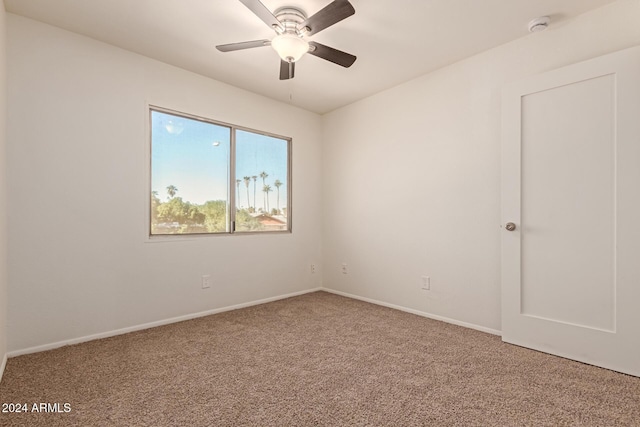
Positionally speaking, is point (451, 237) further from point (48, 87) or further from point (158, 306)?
point (48, 87)

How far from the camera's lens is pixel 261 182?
383 cm

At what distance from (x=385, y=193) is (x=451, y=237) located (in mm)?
889

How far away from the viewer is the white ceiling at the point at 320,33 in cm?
216

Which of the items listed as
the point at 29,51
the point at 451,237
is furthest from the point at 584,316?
the point at 29,51

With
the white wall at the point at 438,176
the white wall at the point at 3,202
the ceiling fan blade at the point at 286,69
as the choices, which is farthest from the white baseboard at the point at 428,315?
the white wall at the point at 3,202

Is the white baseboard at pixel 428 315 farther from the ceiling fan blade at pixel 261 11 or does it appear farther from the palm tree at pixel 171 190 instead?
the ceiling fan blade at pixel 261 11

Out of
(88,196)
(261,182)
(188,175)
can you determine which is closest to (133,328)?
(88,196)

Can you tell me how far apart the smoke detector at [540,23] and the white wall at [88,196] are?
277 centimetres

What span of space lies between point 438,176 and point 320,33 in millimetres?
1661

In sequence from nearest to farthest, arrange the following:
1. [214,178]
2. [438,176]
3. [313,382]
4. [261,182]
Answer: [313,382]
[438,176]
[214,178]
[261,182]

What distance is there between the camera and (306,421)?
59.6 inches

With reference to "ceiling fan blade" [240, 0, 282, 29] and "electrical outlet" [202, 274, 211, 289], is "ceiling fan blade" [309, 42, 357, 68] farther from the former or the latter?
"electrical outlet" [202, 274, 211, 289]

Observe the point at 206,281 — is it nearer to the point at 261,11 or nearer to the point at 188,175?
the point at 188,175

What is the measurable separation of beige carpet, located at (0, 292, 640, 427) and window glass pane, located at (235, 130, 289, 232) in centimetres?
140
